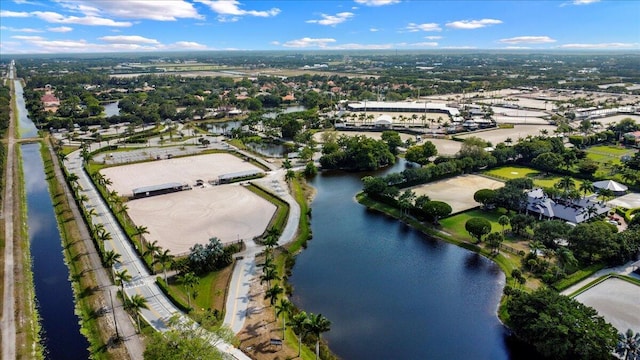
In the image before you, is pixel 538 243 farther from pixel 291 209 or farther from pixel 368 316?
pixel 291 209

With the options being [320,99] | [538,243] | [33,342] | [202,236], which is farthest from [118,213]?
[320,99]

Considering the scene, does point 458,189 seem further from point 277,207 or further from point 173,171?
point 173,171

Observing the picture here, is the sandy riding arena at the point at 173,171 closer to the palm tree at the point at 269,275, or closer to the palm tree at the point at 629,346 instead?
the palm tree at the point at 269,275

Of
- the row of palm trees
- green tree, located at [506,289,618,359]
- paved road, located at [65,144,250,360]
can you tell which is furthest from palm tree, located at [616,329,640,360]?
paved road, located at [65,144,250,360]

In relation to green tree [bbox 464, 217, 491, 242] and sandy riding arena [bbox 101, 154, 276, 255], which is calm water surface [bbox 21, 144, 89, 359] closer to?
sandy riding arena [bbox 101, 154, 276, 255]

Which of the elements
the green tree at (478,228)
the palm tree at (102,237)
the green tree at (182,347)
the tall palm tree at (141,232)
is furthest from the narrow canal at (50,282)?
the green tree at (478,228)

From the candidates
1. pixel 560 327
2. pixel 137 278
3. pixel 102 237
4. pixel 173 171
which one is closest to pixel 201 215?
pixel 102 237
